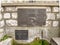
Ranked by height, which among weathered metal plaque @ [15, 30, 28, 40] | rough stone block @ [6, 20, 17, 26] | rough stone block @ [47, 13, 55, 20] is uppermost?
rough stone block @ [47, 13, 55, 20]

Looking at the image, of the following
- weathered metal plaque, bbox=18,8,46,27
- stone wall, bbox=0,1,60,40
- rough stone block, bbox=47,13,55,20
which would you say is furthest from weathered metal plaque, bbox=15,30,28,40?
rough stone block, bbox=47,13,55,20

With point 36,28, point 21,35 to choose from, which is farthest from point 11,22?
point 36,28

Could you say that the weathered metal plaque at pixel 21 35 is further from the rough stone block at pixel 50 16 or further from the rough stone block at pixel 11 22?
the rough stone block at pixel 50 16

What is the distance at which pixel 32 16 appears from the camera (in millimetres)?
2701

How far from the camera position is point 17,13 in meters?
2.72

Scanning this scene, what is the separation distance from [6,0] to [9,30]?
538mm

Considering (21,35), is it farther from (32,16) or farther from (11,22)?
(32,16)

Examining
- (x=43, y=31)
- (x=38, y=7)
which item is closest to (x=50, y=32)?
(x=43, y=31)

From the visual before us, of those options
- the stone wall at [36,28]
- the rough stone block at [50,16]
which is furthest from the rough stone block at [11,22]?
the rough stone block at [50,16]

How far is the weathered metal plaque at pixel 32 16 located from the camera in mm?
2695

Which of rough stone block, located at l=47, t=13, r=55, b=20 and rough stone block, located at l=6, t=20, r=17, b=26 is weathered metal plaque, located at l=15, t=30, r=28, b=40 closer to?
rough stone block, located at l=6, t=20, r=17, b=26

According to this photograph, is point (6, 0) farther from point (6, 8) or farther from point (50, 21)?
point (50, 21)

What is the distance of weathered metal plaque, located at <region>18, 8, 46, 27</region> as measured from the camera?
2695mm

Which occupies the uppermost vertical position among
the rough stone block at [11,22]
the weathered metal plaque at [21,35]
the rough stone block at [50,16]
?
the rough stone block at [50,16]
